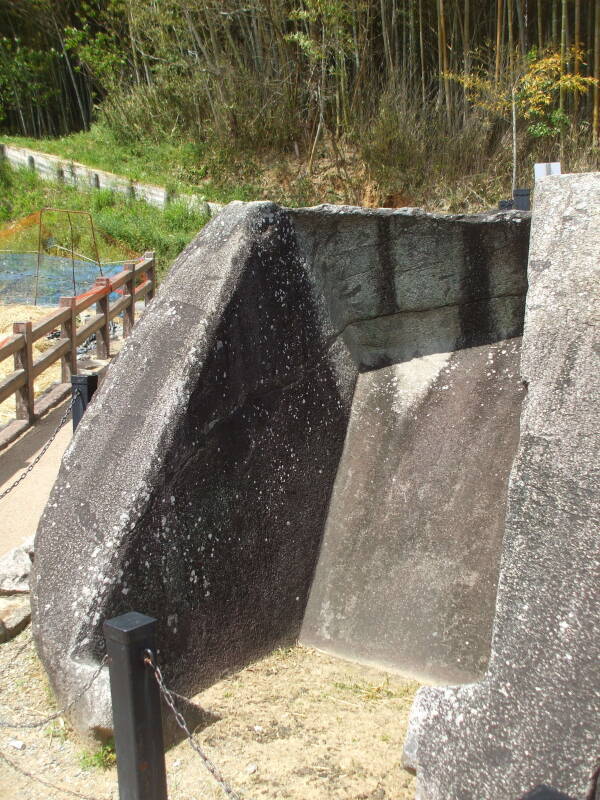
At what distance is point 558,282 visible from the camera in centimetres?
285

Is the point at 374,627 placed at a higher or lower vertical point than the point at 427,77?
lower

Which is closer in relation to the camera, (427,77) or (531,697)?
(531,697)

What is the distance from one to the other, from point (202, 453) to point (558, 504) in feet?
4.38

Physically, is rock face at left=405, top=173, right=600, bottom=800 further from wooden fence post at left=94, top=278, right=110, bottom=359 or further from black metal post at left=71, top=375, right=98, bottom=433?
wooden fence post at left=94, top=278, right=110, bottom=359

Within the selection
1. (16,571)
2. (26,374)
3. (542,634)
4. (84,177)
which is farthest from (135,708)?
(84,177)

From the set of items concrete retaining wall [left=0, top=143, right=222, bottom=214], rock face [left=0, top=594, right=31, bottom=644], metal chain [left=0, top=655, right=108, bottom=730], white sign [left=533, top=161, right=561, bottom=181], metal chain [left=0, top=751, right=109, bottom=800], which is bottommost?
concrete retaining wall [left=0, top=143, right=222, bottom=214]

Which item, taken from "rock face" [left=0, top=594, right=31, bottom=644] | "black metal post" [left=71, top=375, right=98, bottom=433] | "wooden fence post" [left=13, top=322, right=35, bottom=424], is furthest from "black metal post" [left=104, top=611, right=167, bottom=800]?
"wooden fence post" [left=13, top=322, right=35, bottom=424]

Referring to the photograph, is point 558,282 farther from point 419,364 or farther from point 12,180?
point 12,180

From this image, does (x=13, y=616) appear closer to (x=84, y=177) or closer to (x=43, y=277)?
(x=43, y=277)

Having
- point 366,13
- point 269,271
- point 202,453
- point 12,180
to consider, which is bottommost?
point 12,180

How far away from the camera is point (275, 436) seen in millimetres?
3406

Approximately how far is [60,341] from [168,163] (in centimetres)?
1130

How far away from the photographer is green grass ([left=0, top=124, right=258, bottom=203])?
661 inches

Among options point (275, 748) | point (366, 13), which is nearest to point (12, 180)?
point (366, 13)
